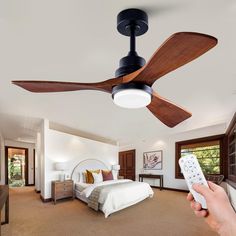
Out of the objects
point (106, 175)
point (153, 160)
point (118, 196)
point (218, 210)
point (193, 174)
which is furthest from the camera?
point (153, 160)

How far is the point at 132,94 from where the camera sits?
1314mm

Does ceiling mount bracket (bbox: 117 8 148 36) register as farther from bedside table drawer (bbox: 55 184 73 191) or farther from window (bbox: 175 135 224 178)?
window (bbox: 175 135 224 178)

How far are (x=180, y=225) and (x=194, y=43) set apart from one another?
11.5 ft

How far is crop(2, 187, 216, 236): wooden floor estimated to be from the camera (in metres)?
3.13

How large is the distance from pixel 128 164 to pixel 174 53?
9.01 m

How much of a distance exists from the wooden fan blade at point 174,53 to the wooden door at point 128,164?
8.32 m

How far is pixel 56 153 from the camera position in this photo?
562 centimetres

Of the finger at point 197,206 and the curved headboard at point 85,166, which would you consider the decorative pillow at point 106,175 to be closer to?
the curved headboard at point 85,166

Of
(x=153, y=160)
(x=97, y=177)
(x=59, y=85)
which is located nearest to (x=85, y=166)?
(x=97, y=177)

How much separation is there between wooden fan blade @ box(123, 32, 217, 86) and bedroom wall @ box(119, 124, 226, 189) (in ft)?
18.1

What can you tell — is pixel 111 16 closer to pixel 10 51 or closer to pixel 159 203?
pixel 10 51

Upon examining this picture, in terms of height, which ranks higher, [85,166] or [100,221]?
[85,166]

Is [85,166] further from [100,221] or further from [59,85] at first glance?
[59,85]

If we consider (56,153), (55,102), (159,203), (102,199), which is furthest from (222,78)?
(56,153)
